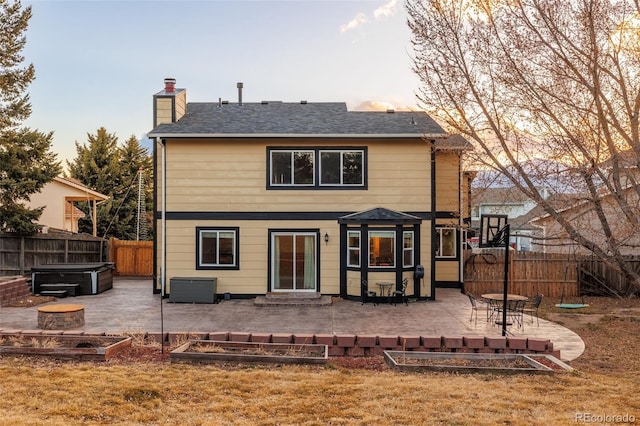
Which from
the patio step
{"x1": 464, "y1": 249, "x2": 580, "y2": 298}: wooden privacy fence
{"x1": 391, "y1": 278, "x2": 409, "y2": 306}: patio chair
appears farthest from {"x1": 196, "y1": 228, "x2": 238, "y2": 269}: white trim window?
{"x1": 464, "y1": 249, "x2": 580, "y2": 298}: wooden privacy fence

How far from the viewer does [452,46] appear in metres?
10.6

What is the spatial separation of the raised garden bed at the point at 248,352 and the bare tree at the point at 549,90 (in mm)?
5718

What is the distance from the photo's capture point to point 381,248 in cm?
1440

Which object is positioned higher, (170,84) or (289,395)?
(170,84)

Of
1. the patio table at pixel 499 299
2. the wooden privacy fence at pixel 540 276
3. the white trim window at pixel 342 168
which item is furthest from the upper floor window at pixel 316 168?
the wooden privacy fence at pixel 540 276

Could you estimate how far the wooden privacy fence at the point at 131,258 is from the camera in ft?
70.5

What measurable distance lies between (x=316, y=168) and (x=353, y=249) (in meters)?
2.81

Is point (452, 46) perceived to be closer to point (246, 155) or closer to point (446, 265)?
point (246, 155)

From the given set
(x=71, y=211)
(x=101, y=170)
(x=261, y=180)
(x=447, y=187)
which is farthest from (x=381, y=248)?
(x=101, y=170)

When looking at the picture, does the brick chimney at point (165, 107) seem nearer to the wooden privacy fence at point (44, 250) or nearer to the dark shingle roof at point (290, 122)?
the dark shingle roof at point (290, 122)

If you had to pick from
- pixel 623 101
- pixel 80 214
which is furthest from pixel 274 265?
pixel 80 214

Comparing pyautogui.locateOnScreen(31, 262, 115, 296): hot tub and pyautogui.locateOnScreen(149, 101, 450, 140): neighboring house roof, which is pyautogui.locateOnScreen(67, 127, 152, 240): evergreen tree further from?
pyautogui.locateOnScreen(31, 262, 115, 296): hot tub

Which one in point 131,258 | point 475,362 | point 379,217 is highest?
point 379,217

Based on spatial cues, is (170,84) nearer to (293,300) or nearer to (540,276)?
(293,300)
